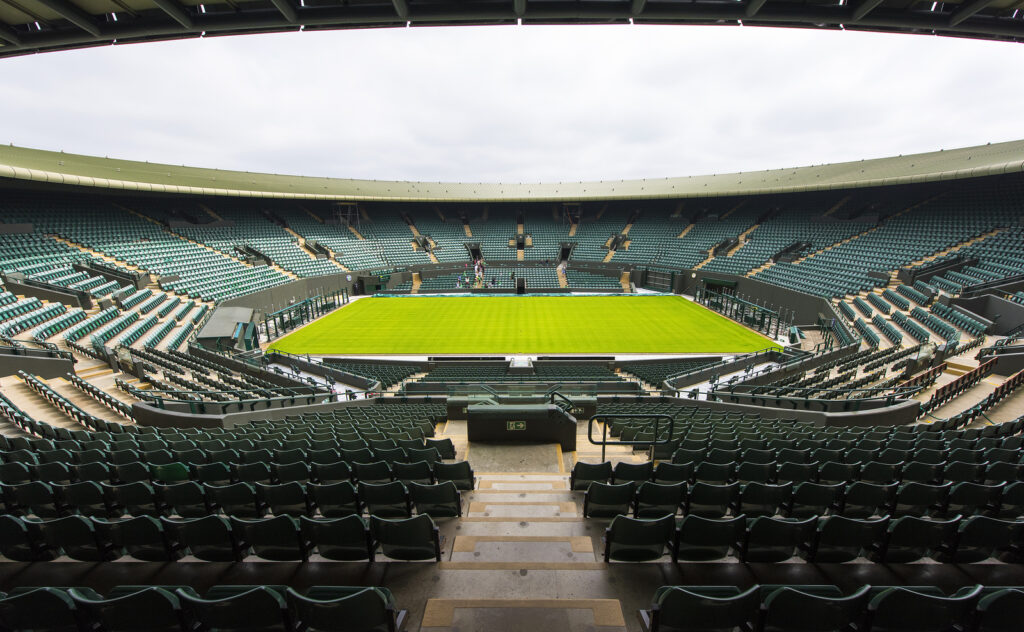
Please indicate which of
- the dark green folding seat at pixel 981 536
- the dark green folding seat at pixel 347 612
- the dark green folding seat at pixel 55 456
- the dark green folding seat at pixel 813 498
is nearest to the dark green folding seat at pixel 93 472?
the dark green folding seat at pixel 55 456

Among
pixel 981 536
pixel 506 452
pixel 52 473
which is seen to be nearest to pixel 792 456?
pixel 981 536

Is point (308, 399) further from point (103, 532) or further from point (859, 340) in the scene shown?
point (859, 340)

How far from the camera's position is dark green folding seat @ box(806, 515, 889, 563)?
4.05m

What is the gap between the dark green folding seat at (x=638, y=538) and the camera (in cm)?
409

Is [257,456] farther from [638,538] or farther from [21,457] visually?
[638,538]

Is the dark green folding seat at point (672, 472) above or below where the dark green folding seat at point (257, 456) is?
above

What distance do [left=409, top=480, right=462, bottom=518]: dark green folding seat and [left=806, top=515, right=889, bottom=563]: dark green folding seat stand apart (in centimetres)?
397

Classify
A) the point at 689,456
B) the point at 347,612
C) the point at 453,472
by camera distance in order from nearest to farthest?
the point at 347,612 → the point at 453,472 → the point at 689,456

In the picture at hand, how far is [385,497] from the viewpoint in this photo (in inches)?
197

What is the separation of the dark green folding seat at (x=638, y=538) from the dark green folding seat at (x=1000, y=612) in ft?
6.87

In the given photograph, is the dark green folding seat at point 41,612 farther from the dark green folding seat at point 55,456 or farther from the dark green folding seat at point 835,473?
the dark green folding seat at point 835,473

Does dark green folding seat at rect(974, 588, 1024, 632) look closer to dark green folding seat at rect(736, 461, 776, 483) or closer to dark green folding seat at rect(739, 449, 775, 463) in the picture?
dark green folding seat at rect(736, 461, 776, 483)

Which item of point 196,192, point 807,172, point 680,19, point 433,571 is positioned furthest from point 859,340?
point 196,192

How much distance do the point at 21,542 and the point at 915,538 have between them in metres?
8.98
